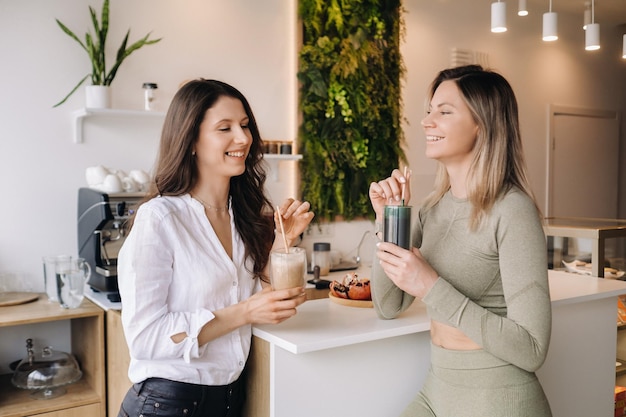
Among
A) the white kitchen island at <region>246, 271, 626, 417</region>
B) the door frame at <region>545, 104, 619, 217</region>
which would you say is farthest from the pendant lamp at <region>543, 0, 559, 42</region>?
the door frame at <region>545, 104, 619, 217</region>

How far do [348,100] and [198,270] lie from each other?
2937 millimetres

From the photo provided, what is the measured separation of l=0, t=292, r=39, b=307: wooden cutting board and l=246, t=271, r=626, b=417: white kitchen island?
5.25 feet

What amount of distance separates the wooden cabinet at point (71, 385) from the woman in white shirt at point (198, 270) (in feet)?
3.95

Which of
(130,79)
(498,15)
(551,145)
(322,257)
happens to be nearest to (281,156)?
(322,257)

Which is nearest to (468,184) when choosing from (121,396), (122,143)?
(121,396)

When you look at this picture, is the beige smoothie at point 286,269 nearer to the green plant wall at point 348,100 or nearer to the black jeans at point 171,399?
the black jeans at point 171,399

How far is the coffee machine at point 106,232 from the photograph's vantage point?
3.04 meters

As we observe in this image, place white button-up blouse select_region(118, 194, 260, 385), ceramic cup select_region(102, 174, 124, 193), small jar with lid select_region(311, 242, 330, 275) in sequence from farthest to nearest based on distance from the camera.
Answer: small jar with lid select_region(311, 242, 330, 275) → ceramic cup select_region(102, 174, 124, 193) → white button-up blouse select_region(118, 194, 260, 385)

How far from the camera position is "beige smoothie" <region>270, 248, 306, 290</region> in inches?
69.2

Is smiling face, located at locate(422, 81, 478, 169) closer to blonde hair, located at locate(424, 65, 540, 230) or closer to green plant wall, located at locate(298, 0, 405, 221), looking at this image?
blonde hair, located at locate(424, 65, 540, 230)

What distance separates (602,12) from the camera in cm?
600

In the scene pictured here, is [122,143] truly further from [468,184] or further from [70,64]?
[468,184]

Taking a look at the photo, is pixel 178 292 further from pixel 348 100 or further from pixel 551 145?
pixel 551 145

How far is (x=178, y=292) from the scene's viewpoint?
1.76m
